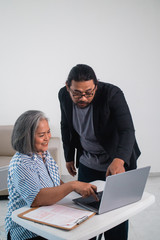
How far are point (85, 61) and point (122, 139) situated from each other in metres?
2.44

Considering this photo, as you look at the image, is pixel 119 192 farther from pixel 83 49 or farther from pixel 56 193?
pixel 83 49

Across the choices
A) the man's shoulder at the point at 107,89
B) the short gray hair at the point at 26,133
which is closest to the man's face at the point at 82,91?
the man's shoulder at the point at 107,89

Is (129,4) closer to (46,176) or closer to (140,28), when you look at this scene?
(140,28)

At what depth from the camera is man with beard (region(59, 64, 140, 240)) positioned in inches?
57.4

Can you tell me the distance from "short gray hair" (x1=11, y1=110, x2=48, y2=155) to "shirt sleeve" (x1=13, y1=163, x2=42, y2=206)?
0.09m

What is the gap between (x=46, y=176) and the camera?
131 centimetres

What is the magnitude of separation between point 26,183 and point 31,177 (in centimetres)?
4

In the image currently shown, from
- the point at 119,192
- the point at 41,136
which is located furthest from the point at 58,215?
the point at 41,136

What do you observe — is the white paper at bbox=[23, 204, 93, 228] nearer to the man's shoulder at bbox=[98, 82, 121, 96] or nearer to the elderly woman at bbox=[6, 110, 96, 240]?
the elderly woman at bbox=[6, 110, 96, 240]

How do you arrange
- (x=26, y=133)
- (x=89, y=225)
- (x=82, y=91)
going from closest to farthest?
(x=89, y=225)
(x=26, y=133)
(x=82, y=91)

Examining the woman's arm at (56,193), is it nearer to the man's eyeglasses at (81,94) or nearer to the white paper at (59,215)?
the white paper at (59,215)

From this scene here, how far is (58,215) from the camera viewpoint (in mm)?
1073

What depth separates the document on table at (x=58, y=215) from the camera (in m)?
0.99

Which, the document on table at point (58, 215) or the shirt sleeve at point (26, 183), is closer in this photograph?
the document on table at point (58, 215)
